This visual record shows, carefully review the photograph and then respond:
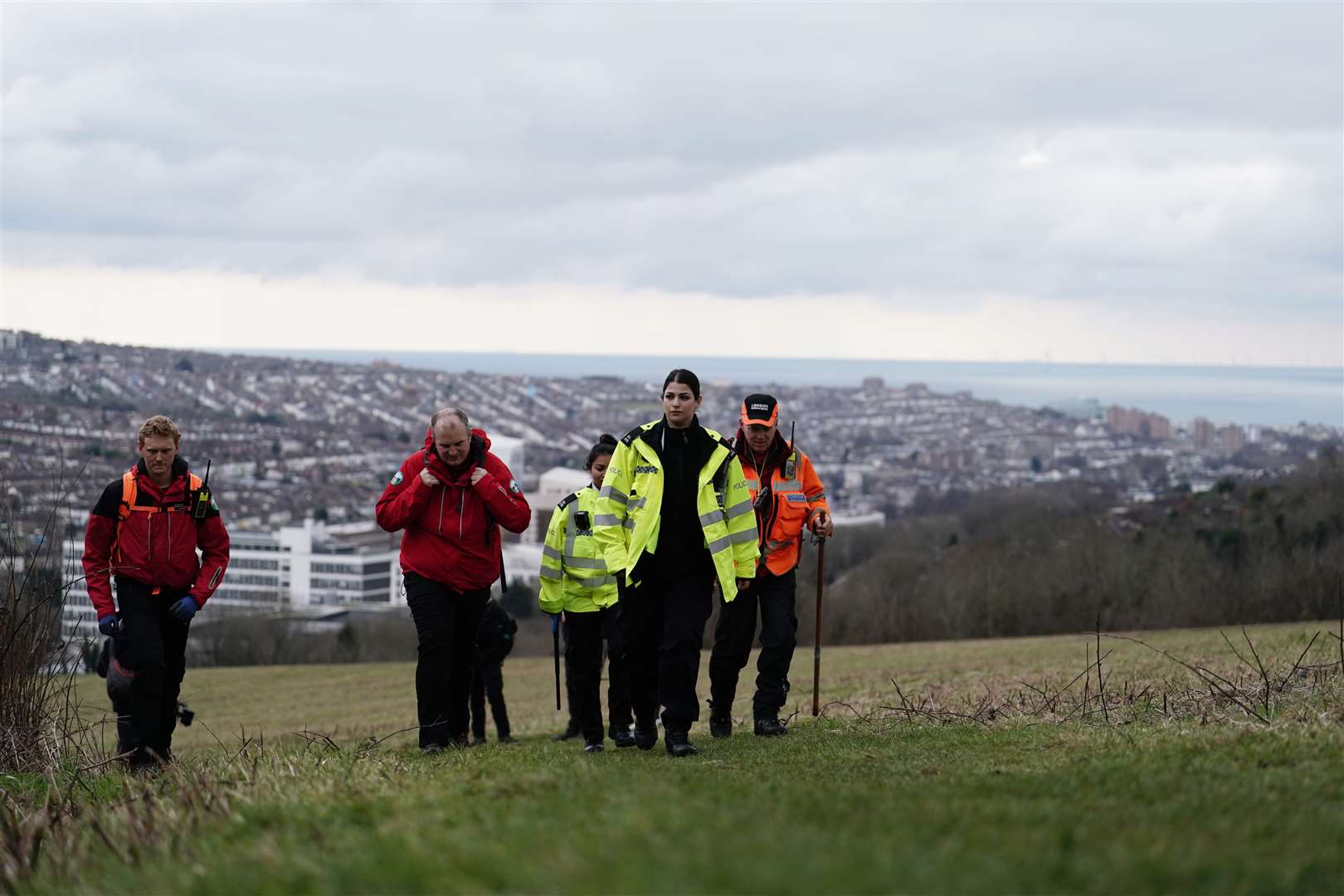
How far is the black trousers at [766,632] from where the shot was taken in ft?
32.8

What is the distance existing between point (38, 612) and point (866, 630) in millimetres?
47871

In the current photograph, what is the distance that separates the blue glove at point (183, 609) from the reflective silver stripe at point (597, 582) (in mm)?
2619

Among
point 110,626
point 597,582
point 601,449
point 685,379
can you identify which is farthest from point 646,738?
point 110,626

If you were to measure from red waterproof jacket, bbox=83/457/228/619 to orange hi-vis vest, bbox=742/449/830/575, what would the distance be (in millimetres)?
3675

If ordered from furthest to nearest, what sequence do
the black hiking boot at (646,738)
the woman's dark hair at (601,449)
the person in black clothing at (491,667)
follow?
1. the person in black clothing at (491,667)
2. the woman's dark hair at (601,449)
3. the black hiking boot at (646,738)

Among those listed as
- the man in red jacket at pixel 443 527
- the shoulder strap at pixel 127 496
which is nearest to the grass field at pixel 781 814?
the man in red jacket at pixel 443 527

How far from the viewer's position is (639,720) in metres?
9.17

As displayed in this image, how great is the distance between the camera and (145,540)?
9297 millimetres

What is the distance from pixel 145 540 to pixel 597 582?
304 centimetres

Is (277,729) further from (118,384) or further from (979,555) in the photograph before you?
(118,384)

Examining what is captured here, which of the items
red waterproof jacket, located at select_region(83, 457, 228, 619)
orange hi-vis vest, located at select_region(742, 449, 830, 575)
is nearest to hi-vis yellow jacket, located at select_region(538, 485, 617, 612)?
orange hi-vis vest, located at select_region(742, 449, 830, 575)

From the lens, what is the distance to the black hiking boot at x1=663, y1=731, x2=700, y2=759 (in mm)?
8547

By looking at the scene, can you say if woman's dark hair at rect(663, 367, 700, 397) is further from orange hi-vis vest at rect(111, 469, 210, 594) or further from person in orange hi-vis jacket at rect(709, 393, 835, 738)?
orange hi-vis vest at rect(111, 469, 210, 594)

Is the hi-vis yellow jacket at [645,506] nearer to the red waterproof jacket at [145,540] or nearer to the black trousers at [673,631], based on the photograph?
the black trousers at [673,631]
